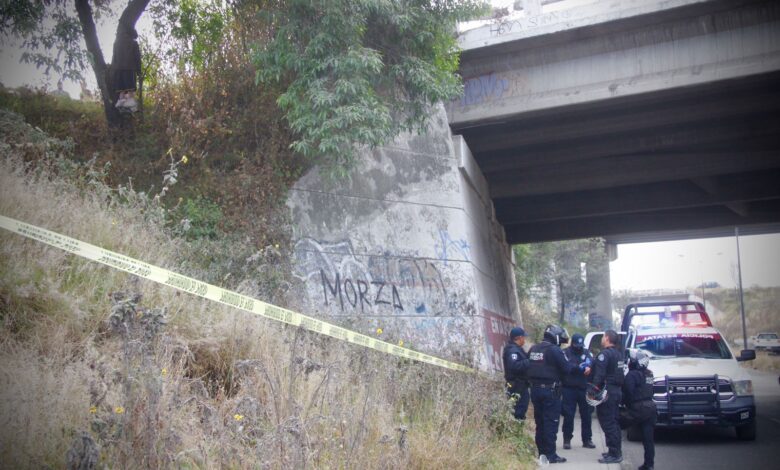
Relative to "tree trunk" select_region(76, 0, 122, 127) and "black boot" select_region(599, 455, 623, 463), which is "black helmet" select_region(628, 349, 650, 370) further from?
"tree trunk" select_region(76, 0, 122, 127)

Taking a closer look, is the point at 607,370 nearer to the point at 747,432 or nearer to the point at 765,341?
the point at 747,432

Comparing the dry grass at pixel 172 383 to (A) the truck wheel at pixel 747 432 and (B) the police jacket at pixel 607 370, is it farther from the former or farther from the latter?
(A) the truck wheel at pixel 747 432

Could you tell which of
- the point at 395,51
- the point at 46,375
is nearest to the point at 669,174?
the point at 395,51

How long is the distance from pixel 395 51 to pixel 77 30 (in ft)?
17.4

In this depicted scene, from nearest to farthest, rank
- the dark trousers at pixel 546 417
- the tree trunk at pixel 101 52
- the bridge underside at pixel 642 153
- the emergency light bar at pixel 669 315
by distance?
the dark trousers at pixel 546 417 → the tree trunk at pixel 101 52 → the emergency light bar at pixel 669 315 → the bridge underside at pixel 642 153

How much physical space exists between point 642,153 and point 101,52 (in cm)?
1359

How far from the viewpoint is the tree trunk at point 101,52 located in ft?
38.4

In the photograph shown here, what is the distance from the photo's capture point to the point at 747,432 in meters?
11.1

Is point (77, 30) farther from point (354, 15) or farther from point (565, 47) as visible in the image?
point (565, 47)

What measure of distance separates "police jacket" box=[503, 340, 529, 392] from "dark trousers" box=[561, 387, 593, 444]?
100 cm

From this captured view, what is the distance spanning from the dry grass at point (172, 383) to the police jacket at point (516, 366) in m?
0.44

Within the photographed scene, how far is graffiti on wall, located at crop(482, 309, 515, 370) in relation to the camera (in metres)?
14.3

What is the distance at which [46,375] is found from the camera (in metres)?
5.12

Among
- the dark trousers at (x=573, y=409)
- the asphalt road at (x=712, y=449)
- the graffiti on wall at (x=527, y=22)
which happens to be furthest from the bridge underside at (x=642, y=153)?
the dark trousers at (x=573, y=409)
